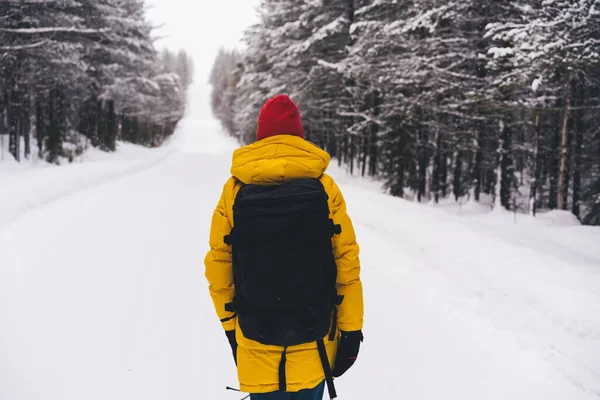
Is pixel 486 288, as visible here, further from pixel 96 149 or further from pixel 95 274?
pixel 96 149

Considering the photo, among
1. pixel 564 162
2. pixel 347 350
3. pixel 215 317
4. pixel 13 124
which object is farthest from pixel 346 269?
pixel 13 124

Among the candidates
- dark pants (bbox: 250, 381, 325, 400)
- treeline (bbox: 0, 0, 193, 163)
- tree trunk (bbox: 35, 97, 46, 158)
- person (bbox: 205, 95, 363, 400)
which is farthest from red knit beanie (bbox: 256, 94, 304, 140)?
tree trunk (bbox: 35, 97, 46, 158)

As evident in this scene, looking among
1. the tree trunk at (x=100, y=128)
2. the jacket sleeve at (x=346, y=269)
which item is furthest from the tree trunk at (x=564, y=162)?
the tree trunk at (x=100, y=128)

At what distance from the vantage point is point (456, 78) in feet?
45.8

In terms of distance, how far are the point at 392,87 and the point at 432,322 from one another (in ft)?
43.2

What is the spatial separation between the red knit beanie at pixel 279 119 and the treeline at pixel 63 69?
18.0 metres

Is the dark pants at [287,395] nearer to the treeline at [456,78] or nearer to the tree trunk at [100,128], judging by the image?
the treeline at [456,78]

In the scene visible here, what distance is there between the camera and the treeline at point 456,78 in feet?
31.0

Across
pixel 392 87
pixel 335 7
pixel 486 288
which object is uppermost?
pixel 335 7

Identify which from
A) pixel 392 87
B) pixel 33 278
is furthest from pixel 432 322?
pixel 392 87

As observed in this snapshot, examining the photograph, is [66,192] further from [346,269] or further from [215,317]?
[346,269]

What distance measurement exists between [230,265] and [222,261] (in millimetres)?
56

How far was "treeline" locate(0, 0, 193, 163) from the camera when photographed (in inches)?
665

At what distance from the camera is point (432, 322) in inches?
186
